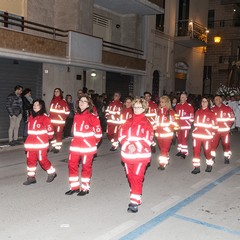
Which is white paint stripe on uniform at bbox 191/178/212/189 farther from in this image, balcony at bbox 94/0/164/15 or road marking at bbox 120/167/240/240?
balcony at bbox 94/0/164/15

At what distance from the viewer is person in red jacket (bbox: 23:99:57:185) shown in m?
6.56

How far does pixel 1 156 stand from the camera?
9656 millimetres

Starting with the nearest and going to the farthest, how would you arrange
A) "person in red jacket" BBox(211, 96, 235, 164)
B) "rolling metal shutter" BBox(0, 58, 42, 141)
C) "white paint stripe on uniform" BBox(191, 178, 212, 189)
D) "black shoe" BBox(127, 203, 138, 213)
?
"black shoe" BBox(127, 203, 138, 213)
"white paint stripe on uniform" BBox(191, 178, 212, 189)
"person in red jacket" BBox(211, 96, 235, 164)
"rolling metal shutter" BBox(0, 58, 42, 141)

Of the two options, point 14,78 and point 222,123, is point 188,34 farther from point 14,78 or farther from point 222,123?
point 222,123

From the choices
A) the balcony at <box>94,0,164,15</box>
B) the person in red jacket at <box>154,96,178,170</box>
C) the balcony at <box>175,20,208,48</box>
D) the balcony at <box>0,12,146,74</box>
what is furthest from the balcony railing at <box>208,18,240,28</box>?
the person in red jacket at <box>154,96,178,170</box>

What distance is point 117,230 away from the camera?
4.75m

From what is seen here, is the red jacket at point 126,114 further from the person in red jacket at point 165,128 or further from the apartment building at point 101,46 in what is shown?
the apartment building at point 101,46

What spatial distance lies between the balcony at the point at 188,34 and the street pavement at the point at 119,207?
17219 mm

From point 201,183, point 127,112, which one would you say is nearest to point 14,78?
point 127,112

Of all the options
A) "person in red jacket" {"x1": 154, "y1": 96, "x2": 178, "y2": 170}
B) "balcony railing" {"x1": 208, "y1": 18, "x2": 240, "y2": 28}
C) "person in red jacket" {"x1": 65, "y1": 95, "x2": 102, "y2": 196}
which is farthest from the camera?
"balcony railing" {"x1": 208, "y1": 18, "x2": 240, "y2": 28}

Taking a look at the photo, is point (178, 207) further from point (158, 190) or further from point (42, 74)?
point (42, 74)

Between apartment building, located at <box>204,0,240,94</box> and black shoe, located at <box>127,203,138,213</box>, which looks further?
apartment building, located at <box>204,0,240,94</box>

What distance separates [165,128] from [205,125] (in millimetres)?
934

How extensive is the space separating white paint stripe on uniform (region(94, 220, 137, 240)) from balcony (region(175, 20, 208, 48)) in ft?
68.3
